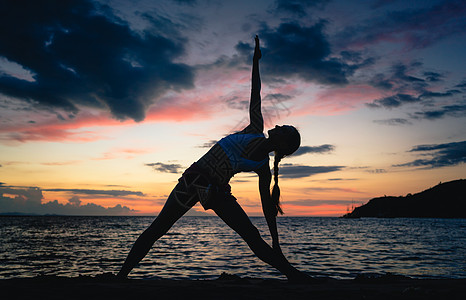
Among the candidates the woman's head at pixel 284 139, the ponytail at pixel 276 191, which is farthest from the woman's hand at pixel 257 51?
the ponytail at pixel 276 191

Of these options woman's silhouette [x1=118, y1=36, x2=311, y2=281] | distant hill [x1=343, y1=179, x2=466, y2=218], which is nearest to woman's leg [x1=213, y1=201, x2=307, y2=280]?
woman's silhouette [x1=118, y1=36, x2=311, y2=281]

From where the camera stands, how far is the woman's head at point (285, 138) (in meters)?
3.40

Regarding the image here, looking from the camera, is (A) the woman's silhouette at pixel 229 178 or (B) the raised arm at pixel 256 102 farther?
(B) the raised arm at pixel 256 102

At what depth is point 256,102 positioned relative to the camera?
3635 mm

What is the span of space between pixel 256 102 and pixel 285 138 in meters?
0.55

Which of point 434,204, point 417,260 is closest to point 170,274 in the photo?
point 417,260

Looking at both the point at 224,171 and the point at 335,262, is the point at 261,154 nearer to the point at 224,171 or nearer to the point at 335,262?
the point at 224,171

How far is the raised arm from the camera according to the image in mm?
3584

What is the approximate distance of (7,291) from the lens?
3.06m

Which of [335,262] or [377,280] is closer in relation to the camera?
[377,280]

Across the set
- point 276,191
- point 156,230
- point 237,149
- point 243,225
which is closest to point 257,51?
point 237,149

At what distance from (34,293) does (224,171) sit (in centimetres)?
208

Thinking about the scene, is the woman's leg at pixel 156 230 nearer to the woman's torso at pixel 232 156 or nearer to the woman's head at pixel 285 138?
the woman's torso at pixel 232 156

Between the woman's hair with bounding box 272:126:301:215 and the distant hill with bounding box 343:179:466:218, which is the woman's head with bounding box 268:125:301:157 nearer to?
the woman's hair with bounding box 272:126:301:215
